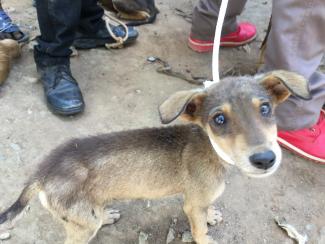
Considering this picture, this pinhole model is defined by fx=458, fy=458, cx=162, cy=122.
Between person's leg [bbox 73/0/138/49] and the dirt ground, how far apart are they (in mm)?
114

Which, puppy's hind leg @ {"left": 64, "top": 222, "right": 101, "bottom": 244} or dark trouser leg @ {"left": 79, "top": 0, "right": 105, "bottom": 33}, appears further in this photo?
dark trouser leg @ {"left": 79, "top": 0, "right": 105, "bottom": 33}

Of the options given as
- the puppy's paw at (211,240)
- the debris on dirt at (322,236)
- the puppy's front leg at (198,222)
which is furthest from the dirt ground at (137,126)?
the puppy's front leg at (198,222)

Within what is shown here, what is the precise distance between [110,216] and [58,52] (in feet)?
6.29

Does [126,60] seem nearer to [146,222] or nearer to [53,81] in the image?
[53,81]

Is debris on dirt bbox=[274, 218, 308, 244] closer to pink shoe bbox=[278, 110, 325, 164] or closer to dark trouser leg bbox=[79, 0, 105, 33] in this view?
pink shoe bbox=[278, 110, 325, 164]

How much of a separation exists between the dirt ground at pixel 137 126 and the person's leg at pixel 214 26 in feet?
0.44

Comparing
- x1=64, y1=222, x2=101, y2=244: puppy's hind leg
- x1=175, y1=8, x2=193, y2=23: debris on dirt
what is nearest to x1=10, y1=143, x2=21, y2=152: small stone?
x1=64, y1=222, x2=101, y2=244: puppy's hind leg

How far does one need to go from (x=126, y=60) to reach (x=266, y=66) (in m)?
1.92

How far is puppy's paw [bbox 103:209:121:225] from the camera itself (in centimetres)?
380

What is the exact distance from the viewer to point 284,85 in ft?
9.59

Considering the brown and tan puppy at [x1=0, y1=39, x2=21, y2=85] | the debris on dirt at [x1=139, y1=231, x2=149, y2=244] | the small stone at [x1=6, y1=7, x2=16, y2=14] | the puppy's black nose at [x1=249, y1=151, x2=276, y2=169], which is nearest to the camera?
the puppy's black nose at [x1=249, y1=151, x2=276, y2=169]

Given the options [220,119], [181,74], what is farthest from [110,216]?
[181,74]

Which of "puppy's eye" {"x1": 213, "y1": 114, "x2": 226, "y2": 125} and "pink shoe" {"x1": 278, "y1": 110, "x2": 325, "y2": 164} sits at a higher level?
"puppy's eye" {"x1": 213, "y1": 114, "x2": 226, "y2": 125}

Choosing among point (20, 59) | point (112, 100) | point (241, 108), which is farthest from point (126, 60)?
point (241, 108)
